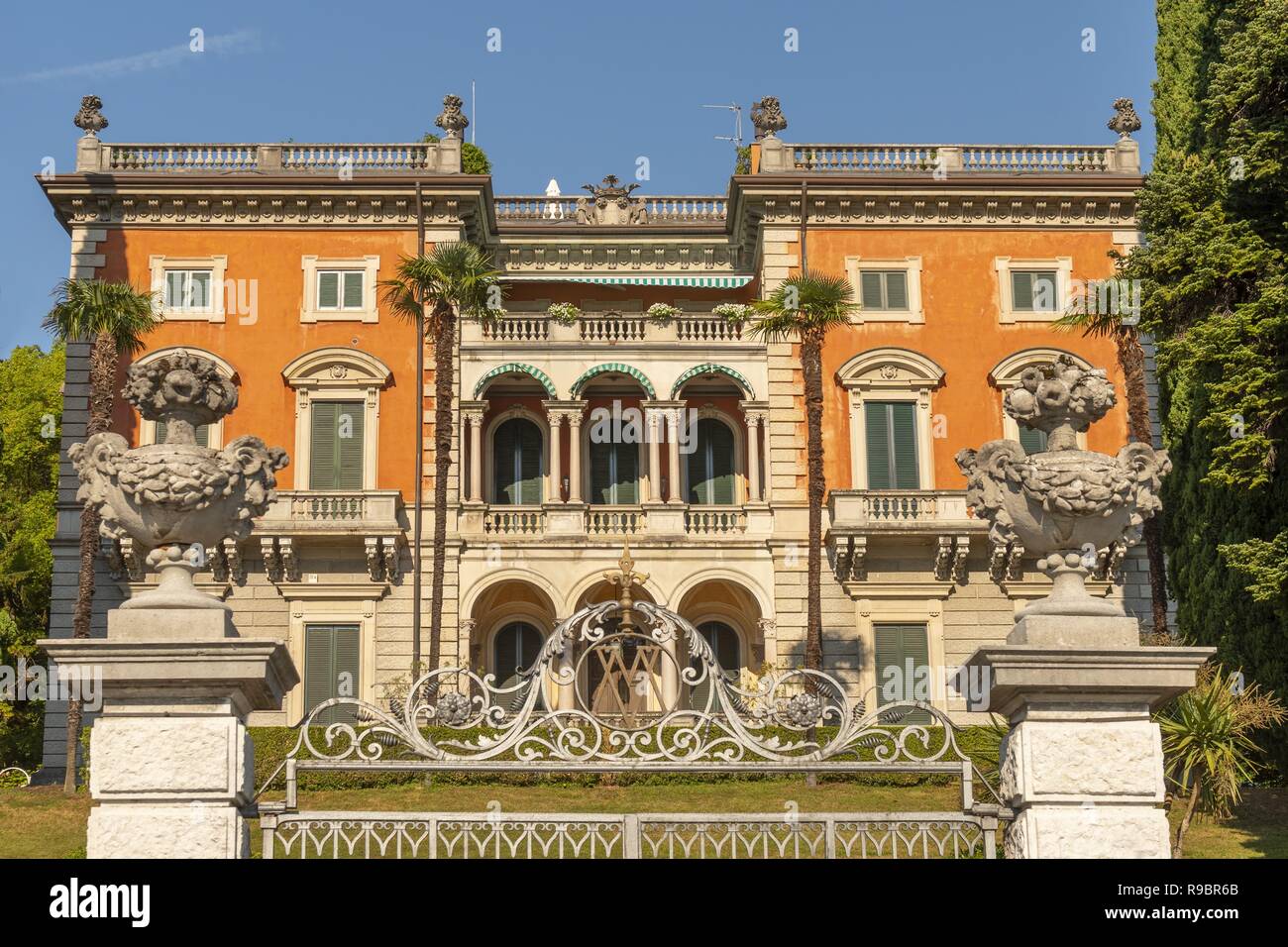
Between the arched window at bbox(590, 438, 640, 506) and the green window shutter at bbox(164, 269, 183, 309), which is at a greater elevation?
the green window shutter at bbox(164, 269, 183, 309)

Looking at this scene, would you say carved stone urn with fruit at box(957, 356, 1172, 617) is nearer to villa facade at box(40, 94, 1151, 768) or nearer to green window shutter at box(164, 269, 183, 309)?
villa facade at box(40, 94, 1151, 768)

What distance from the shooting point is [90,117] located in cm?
3731

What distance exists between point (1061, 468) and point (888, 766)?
2354mm

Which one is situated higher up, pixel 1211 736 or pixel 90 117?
pixel 90 117

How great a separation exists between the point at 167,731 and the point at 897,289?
2815cm

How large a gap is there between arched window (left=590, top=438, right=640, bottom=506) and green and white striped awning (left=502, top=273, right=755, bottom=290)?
3827 mm

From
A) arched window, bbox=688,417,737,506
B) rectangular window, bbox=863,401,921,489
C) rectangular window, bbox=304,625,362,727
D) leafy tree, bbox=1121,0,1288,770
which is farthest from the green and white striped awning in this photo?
leafy tree, bbox=1121,0,1288,770

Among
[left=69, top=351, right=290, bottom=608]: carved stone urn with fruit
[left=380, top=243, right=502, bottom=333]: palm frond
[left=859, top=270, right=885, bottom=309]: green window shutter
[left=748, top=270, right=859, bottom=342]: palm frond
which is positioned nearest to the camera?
[left=69, top=351, right=290, bottom=608]: carved stone urn with fruit

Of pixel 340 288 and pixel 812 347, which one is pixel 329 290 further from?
pixel 812 347

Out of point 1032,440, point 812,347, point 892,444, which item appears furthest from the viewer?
point 892,444

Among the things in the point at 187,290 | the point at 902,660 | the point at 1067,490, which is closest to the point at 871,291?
the point at 902,660

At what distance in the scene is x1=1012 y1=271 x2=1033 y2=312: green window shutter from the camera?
1469 inches

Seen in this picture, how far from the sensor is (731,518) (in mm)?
36469

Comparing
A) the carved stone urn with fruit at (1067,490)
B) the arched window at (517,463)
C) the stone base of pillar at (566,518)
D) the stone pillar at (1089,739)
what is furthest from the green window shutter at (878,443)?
the stone pillar at (1089,739)
